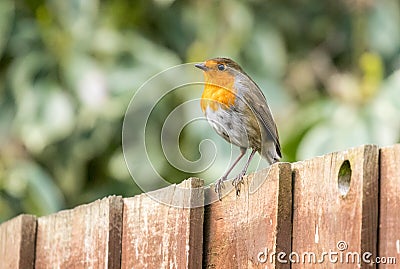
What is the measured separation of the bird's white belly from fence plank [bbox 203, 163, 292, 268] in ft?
1.65

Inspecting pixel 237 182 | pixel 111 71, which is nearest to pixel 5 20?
pixel 111 71

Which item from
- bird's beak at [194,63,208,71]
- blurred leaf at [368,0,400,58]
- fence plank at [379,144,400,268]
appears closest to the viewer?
fence plank at [379,144,400,268]

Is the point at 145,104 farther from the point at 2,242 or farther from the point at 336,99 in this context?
the point at 2,242

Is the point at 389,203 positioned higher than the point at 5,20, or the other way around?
the point at 5,20

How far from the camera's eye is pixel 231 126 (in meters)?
2.59

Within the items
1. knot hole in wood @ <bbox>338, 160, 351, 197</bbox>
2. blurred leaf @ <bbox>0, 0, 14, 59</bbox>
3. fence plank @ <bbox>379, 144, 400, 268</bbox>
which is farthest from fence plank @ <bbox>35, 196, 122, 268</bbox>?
blurred leaf @ <bbox>0, 0, 14, 59</bbox>

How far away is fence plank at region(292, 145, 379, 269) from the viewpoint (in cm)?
165

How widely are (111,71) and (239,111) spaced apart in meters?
2.57

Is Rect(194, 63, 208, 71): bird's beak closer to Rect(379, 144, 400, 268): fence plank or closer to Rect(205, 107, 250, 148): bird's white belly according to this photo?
Rect(205, 107, 250, 148): bird's white belly

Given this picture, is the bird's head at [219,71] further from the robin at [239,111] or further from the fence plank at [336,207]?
the fence plank at [336,207]

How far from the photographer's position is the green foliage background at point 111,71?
477 cm

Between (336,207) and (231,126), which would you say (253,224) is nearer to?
(336,207)

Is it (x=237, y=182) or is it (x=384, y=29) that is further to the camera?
(x=384, y=29)

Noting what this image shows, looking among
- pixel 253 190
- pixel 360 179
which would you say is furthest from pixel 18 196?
pixel 360 179
